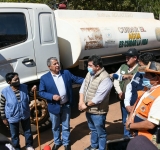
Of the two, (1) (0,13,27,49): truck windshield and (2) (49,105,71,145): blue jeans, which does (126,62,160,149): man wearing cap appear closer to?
(2) (49,105,71,145): blue jeans

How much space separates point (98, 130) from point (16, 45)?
197 centimetres

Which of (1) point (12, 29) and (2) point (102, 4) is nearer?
Answer: (1) point (12, 29)

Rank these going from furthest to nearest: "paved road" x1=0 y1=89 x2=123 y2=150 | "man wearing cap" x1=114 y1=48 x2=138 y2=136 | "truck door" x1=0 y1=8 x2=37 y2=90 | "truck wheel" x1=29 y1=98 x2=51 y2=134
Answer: "truck wheel" x1=29 y1=98 x2=51 y2=134 < "paved road" x1=0 y1=89 x2=123 y2=150 < "truck door" x1=0 y1=8 x2=37 y2=90 < "man wearing cap" x1=114 y1=48 x2=138 y2=136

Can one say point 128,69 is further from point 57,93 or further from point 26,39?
point 26,39

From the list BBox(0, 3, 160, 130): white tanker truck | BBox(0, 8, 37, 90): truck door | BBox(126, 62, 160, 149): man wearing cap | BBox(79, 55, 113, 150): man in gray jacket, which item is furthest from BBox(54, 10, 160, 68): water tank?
BBox(126, 62, 160, 149): man wearing cap

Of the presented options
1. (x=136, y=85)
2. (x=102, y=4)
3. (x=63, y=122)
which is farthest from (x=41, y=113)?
(x=102, y=4)

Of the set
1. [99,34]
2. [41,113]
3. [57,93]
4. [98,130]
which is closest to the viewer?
[98,130]

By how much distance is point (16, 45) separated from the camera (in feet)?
14.6

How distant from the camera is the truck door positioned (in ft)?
14.3

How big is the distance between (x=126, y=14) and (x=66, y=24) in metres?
2.34

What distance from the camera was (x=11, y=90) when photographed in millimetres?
3891

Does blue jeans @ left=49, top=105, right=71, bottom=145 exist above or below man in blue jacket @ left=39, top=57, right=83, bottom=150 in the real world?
below

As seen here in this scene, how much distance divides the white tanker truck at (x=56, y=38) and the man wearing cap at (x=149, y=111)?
247 centimetres

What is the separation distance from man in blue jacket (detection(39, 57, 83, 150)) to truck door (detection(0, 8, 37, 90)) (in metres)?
0.67
